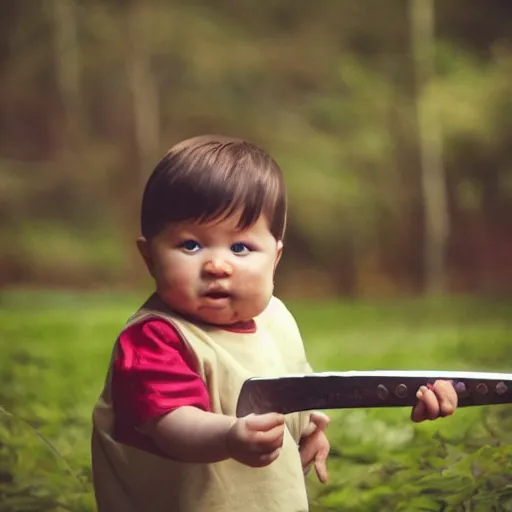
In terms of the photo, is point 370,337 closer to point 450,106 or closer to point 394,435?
point 394,435

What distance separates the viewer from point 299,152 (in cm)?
173

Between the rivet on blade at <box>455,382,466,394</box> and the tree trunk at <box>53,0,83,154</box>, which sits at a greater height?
the tree trunk at <box>53,0,83,154</box>

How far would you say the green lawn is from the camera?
58.6 inches

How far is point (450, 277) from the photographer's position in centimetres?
179

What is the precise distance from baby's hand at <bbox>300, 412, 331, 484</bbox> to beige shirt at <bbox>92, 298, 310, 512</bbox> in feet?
0.17

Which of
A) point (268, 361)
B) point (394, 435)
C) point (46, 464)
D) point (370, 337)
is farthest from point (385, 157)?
point (46, 464)

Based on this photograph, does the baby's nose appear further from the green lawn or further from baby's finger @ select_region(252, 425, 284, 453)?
the green lawn

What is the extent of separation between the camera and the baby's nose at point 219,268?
1195 mm

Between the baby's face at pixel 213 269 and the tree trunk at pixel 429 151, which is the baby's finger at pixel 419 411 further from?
the tree trunk at pixel 429 151

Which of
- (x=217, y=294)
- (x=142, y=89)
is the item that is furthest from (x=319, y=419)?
(x=142, y=89)

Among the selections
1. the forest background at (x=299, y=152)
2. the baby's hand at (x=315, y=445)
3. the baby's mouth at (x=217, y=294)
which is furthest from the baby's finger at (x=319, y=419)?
the forest background at (x=299, y=152)

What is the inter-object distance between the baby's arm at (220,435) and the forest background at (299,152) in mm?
568

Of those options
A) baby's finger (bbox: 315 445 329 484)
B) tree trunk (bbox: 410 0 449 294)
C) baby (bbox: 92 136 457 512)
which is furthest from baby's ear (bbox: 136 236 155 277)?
tree trunk (bbox: 410 0 449 294)

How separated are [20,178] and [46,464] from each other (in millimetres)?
567
